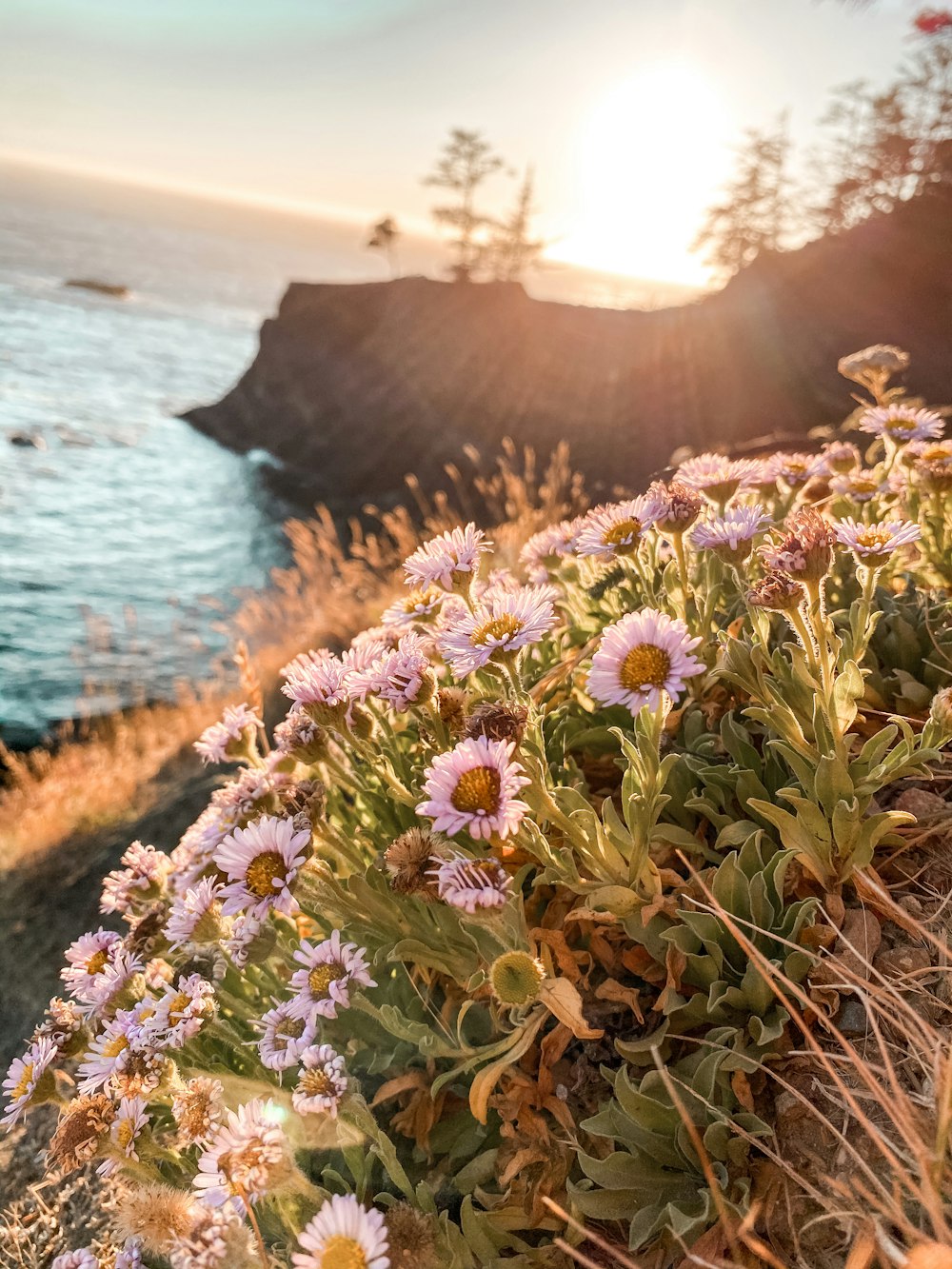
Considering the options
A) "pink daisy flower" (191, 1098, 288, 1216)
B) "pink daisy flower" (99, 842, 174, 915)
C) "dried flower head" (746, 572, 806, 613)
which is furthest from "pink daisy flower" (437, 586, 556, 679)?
"pink daisy flower" (99, 842, 174, 915)

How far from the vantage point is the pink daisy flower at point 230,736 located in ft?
7.50

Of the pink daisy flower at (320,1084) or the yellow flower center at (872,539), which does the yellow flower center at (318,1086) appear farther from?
the yellow flower center at (872,539)

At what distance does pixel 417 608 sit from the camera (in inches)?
86.4

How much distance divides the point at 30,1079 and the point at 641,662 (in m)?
1.65

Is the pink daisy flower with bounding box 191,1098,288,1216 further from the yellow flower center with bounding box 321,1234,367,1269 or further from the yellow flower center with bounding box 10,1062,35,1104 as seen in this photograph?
the yellow flower center with bounding box 10,1062,35,1104

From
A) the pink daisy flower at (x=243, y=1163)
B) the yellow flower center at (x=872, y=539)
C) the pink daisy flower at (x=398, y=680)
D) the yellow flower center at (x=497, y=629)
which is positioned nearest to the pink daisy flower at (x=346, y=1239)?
the pink daisy flower at (x=243, y=1163)

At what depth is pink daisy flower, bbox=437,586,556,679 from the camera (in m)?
1.68

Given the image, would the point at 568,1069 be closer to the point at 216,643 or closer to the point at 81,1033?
the point at 81,1033

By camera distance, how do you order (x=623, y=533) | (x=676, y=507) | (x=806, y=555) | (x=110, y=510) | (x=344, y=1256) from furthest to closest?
(x=110, y=510) → (x=623, y=533) → (x=676, y=507) → (x=806, y=555) → (x=344, y=1256)

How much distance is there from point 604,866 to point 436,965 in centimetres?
47

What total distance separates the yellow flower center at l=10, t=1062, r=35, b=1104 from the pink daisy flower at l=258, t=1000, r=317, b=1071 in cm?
53

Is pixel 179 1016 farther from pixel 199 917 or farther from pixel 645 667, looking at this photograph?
pixel 645 667

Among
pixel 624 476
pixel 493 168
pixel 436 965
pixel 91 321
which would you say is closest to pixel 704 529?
pixel 436 965

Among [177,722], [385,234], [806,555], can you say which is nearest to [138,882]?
[806,555]
